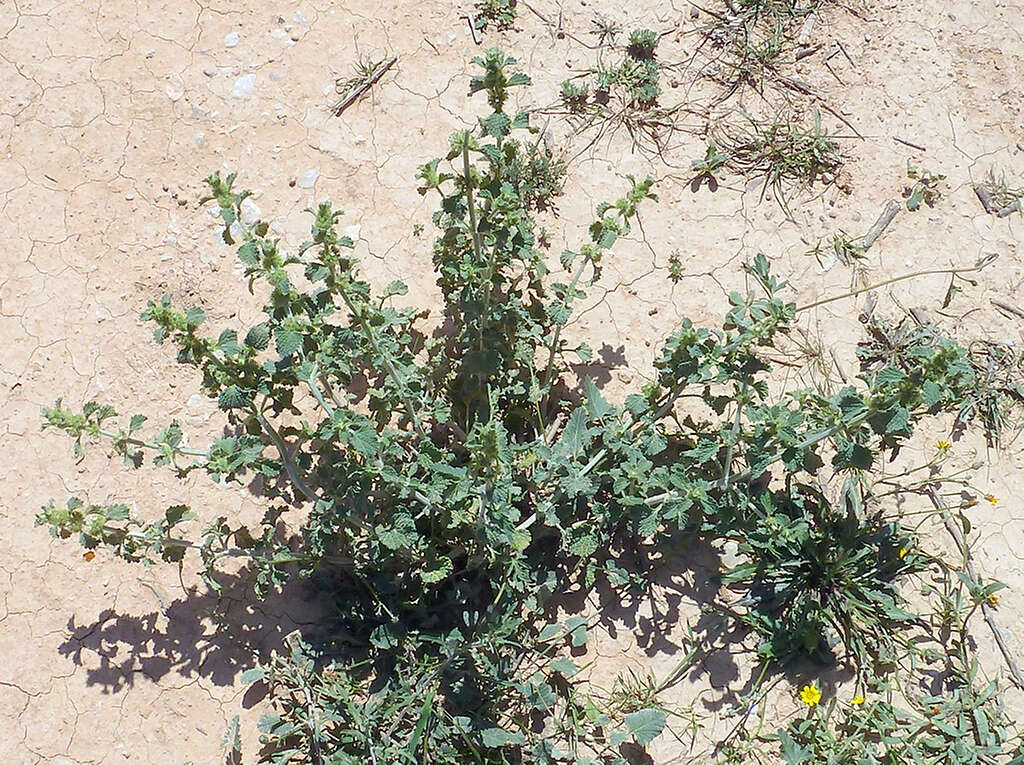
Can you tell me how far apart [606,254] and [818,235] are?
1.08m

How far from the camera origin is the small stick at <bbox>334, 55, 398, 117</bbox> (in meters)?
4.61

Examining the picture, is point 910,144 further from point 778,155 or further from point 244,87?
point 244,87

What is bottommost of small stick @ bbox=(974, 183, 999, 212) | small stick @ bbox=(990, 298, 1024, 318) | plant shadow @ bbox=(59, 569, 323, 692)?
plant shadow @ bbox=(59, 569, 323, 692)

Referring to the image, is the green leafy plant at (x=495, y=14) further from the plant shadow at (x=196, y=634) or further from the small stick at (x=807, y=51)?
the plant shadow at (x=196, y=634)

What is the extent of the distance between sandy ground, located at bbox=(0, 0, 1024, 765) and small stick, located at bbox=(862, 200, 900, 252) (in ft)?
0.14

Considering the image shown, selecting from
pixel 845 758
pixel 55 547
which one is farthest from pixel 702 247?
pixel 55 547

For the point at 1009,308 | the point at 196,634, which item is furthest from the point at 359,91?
the point at 1009,308

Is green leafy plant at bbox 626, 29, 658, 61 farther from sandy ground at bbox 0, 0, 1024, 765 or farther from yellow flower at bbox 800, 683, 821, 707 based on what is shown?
yellow flower at bbox 800, 683, 821, 707

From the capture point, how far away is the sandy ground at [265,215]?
373 cm

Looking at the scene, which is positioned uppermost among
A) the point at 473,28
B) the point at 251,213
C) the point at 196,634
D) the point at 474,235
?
the point at 473,28

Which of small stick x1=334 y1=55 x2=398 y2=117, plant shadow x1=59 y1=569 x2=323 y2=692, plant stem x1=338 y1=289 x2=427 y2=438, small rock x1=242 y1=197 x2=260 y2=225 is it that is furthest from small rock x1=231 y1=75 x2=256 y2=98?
plant shadow x1=59 y1=569 x2=323 y2=692

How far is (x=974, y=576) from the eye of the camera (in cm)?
375

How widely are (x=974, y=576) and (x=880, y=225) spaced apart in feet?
5.73

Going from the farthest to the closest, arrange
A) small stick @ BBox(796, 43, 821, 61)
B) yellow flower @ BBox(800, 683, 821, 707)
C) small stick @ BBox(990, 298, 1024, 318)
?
small stick @ BBox(796, 43, 821, 61), small stick @ BBox(990, 298, 1024, 318), yellow flower @ BBox(800, 683, 821, 707)
